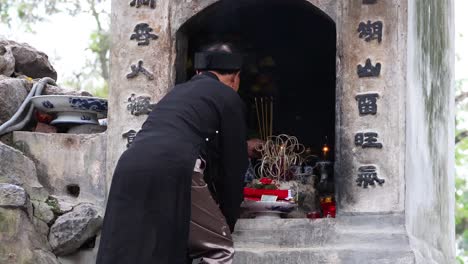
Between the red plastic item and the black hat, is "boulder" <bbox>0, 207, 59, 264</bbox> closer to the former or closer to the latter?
the black hat

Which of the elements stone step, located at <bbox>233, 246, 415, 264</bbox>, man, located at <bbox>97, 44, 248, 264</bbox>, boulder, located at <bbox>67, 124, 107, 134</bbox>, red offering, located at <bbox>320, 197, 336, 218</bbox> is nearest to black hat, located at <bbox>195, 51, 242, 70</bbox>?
man, located at <bbox>97, 44, 248, 264</bbox>

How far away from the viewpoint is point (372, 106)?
227 inches

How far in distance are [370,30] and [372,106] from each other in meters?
0.48

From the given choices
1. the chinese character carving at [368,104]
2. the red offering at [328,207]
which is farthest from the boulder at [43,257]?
the chinese character carving at [368,104]

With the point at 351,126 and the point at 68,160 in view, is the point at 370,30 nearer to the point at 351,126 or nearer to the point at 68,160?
the point at 351,126

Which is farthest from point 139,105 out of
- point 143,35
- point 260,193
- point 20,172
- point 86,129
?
point 260,193

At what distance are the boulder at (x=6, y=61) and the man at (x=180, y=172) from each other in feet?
7.93

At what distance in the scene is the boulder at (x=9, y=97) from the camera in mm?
6621

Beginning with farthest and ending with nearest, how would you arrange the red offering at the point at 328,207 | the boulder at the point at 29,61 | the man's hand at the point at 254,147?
the boulder at the point at 29,61, the man's hand at the point at 254,147, the red offering at the point at 328,207

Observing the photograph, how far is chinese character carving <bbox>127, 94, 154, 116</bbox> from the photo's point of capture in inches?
244

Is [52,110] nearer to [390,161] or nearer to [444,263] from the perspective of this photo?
[390,161]

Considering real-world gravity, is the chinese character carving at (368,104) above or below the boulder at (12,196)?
above

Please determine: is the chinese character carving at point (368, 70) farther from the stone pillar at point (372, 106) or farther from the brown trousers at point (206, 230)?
the brown trousers at point (206, 230)

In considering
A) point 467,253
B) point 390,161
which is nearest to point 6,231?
point 390,161
